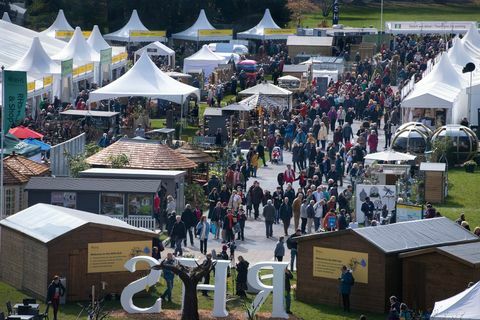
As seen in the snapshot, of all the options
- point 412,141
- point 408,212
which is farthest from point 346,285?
point 412,141

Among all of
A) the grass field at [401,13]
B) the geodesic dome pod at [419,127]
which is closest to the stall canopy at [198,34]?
the grass field at [401,13]

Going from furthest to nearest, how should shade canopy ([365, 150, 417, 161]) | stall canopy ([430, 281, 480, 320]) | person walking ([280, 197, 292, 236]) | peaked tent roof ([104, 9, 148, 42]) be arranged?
peaked tent roof ([104, 9, 148, 42]) < shade canopy ([365, 150, 417, 161]) < person walking ([280, 197, 292, 236]) < stall canopy ([430, 281, 480, 320])

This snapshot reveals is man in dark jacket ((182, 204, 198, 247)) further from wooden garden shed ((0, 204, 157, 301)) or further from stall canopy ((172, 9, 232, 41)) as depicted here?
stall canopy ((172, 9, 232, 41))

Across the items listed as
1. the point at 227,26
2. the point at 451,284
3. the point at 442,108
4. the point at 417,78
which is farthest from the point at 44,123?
the point at 227,26

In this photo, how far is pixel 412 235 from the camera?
31.8m

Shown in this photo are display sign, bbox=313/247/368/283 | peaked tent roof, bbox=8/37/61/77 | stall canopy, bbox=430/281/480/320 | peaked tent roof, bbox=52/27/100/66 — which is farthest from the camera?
peaked tent roof, bbox=52/27/100/66

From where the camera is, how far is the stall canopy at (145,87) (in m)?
52.3

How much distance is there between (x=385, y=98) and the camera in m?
58.2

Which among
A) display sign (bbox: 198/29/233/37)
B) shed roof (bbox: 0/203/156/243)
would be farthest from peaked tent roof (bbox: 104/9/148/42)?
shed roof (bbox: 0/203/156/243)

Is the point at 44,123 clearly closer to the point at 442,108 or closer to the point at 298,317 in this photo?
the point at 442,108

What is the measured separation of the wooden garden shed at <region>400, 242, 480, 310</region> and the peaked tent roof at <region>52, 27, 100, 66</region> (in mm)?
33700

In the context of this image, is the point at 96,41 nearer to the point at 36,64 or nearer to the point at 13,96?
the point at 36,64

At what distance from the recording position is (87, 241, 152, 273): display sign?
31375 millimetres

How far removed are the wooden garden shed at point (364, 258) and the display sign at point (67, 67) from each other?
995 inches
